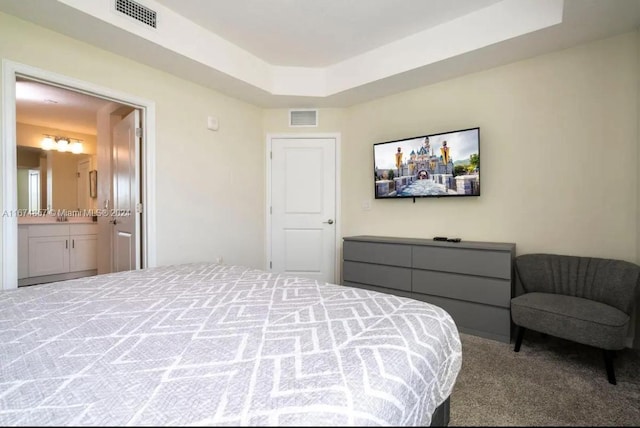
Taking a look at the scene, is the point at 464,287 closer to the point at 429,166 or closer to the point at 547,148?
the point at 429,166

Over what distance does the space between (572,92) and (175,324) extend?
127 inches

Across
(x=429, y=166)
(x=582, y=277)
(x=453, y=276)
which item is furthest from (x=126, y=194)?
(x=582, y=277)

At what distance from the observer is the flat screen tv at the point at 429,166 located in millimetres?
2814

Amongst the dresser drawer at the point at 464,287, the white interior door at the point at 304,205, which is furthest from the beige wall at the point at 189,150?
the dresser drawer at the point at 464,287

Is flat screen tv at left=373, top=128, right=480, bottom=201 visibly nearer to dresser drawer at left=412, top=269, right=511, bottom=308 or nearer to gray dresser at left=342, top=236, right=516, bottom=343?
gray dresser at left=342, top=236, right=516, bottom=343

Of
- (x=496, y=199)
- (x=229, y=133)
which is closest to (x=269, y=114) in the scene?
(x=229, y=133)

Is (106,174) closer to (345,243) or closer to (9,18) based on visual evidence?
(9,18)

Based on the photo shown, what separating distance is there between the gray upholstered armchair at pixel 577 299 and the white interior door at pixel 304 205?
2104mm

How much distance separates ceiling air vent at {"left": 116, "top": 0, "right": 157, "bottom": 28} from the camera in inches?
86.9

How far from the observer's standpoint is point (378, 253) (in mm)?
3086

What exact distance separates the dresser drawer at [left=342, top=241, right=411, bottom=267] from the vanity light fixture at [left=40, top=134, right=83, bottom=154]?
4.79 metres

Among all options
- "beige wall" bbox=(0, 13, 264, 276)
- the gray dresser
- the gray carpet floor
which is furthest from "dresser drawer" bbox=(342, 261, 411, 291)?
"beige wall" bbox=(0, 13, 264, 276)

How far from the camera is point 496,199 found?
282cm

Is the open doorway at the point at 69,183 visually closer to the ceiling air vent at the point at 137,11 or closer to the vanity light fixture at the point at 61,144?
the vanity light fixture at the point at 61,144
